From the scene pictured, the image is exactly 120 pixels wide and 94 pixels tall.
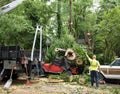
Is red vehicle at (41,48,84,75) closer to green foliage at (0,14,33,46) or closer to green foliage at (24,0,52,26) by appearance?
green foliage at (0,14,33,46)

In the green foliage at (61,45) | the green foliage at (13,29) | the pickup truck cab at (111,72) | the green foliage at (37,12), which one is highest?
the green foliage at (37,12)

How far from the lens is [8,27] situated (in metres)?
24.3

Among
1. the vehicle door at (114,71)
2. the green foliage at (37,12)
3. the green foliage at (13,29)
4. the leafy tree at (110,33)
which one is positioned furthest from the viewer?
the leafy tree at (110,33)

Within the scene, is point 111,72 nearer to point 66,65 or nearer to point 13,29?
point 66,65

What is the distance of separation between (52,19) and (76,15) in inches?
337

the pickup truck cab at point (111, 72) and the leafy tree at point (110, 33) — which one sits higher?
the leafy tree at point (110, 33)

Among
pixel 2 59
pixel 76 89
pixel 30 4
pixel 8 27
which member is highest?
pixel 30 4

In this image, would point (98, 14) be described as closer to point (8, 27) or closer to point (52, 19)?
point (52, 19)

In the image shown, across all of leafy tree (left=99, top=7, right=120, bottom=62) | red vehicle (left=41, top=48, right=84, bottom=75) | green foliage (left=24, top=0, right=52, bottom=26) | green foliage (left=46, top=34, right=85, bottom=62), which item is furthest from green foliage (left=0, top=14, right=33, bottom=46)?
leafy tree (left=99, top=7, right=120, bottom=62)

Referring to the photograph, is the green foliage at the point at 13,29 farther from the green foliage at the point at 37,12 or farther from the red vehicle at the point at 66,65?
the red vehicle at the point at 66,65

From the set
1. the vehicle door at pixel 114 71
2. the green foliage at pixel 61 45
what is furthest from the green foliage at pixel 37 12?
the vehicle door at pixel 114 71

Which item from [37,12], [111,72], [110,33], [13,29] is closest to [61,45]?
[37,12]

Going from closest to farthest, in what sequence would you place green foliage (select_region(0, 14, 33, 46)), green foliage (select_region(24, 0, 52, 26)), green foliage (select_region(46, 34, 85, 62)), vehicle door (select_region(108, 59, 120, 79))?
vehicle door (select_region(108, 59, 120, 79)), green foliage (select_region(0, 14, 33, 46)), green foliage (select_region(46, 34, 85, 62)), green foliage (select_region(24, 0, 52, 26))

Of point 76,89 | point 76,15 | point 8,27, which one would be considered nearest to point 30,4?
point 8,27
